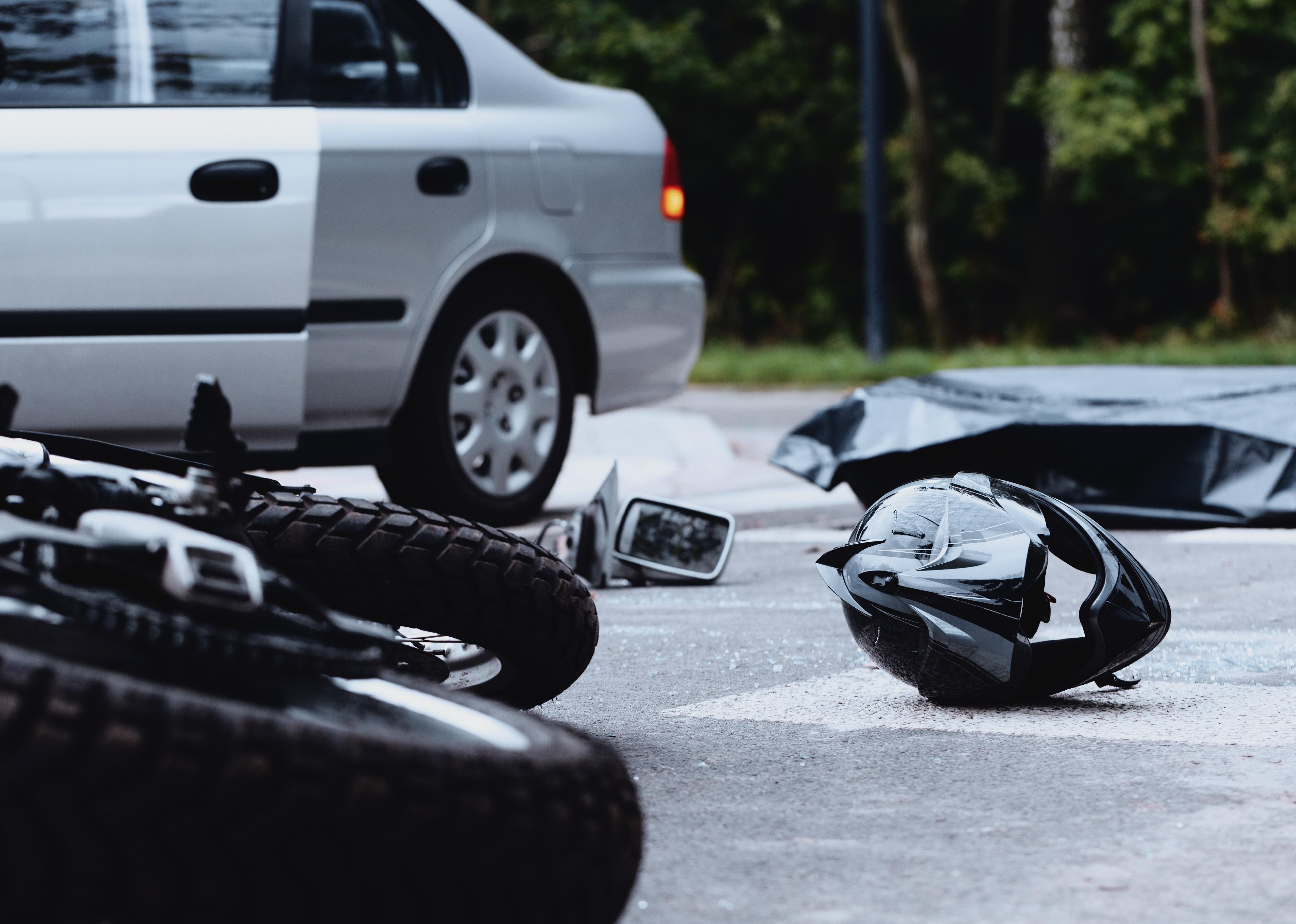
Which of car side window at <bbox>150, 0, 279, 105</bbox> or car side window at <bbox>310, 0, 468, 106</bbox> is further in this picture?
car side window at <bbox>310, 0, 468, 106</bbox>

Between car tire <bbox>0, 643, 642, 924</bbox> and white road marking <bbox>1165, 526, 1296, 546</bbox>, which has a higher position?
car tire <bbox>0, 643, 642, 924</bbox>

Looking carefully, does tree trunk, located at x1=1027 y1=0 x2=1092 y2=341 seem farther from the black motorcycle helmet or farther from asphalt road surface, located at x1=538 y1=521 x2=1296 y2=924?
the black motorcycle helmet

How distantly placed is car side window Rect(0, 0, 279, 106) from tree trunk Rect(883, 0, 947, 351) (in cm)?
1883

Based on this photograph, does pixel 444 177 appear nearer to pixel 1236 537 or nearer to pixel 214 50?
pixel 214 50

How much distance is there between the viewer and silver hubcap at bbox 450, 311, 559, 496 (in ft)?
19.7

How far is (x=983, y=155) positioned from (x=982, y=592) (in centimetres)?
2624

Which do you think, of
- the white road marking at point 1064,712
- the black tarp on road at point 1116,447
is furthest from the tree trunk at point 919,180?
the white road marking at point 1064,712

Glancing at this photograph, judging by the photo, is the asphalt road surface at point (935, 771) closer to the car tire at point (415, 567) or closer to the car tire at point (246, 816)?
the car tire at point (415, 567)

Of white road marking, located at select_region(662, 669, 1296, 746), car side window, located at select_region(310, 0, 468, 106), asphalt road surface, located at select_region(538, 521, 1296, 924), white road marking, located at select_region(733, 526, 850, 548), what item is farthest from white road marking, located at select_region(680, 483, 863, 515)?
white road marking, located at select_region(662, 669, 1296, 746)

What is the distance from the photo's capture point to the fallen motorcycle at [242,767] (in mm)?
1578

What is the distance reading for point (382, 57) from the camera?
587 centimetres

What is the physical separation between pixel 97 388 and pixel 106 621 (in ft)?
12.2

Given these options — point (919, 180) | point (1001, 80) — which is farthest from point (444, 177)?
point (1001, 80)

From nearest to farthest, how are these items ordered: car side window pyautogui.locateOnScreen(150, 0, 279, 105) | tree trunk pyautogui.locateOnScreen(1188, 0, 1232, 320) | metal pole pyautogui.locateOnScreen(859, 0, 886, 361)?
car side window pyautogui.locateOnScreen(150, 0, 279, 105), metal pole pyautogui.locateOnScreen(859, 0, 886, 361), tree trunk pyautogui.locateOnScreen(1188, 0, 1232, 320)
